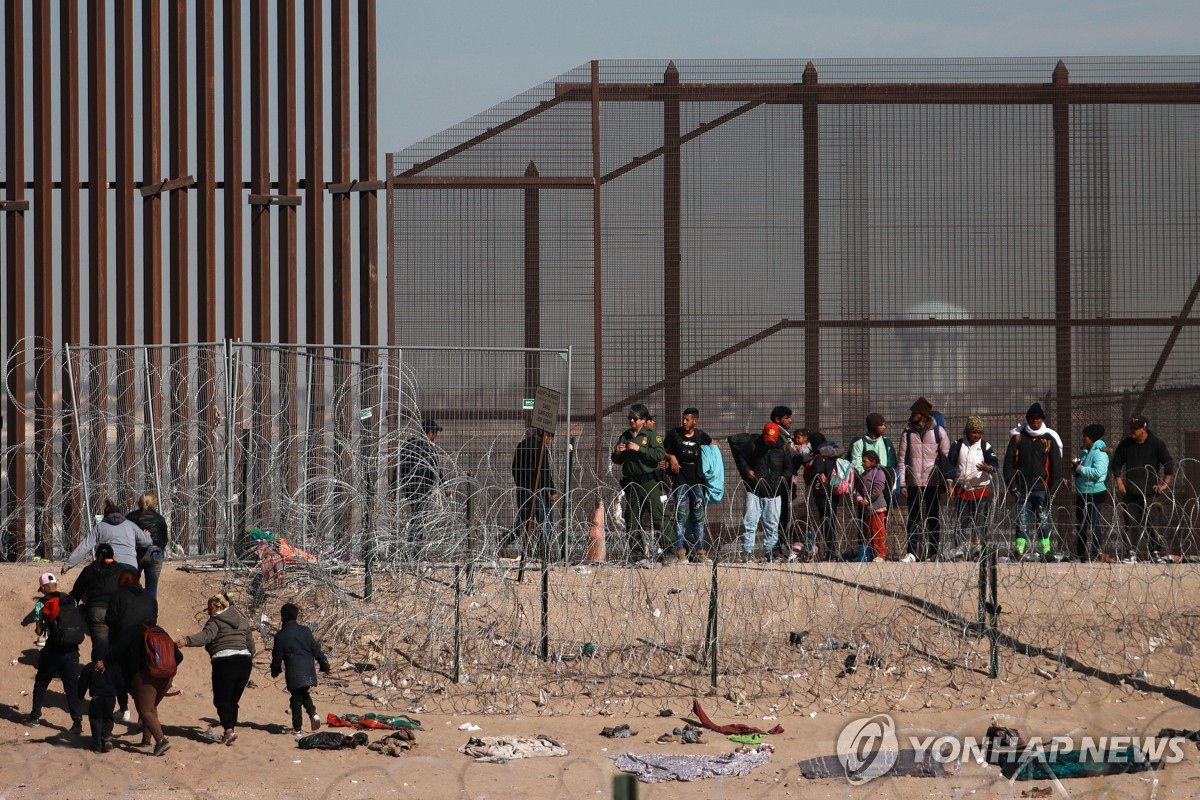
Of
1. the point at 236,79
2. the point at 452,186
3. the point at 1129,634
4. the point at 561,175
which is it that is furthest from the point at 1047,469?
the point at 236,79

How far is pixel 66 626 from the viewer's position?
30.7 ft

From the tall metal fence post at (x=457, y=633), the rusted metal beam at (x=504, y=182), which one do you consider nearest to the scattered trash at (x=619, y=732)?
the tall metal fence post at (x=457, y=633)

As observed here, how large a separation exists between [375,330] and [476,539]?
3803 millimetres

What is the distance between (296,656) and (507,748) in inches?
59.0

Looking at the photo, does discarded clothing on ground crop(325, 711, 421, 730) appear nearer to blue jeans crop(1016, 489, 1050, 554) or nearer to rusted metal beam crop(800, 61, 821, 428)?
blue jeans crop(1016, 489, 1050, 554)

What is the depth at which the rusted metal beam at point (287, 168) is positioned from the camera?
14562 mm

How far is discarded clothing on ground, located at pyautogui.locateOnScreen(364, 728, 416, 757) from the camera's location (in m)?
8.81

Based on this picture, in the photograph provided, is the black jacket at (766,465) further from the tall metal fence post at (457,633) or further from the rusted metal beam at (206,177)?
the rusted metal beam at (206,177)

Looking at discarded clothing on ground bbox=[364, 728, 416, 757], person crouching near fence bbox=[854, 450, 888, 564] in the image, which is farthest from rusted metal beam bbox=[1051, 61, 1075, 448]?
discarded clothing on ground bbox=[364, 728, 416, 757]

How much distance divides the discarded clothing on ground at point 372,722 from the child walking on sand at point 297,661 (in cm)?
15

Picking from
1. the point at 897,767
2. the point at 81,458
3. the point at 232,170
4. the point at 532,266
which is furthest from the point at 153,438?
the point at 897,767

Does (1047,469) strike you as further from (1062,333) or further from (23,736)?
(23,736)

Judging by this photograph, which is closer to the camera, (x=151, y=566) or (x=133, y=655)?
(x=133, y=655)

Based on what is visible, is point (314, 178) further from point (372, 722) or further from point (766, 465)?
point (372, 722)
